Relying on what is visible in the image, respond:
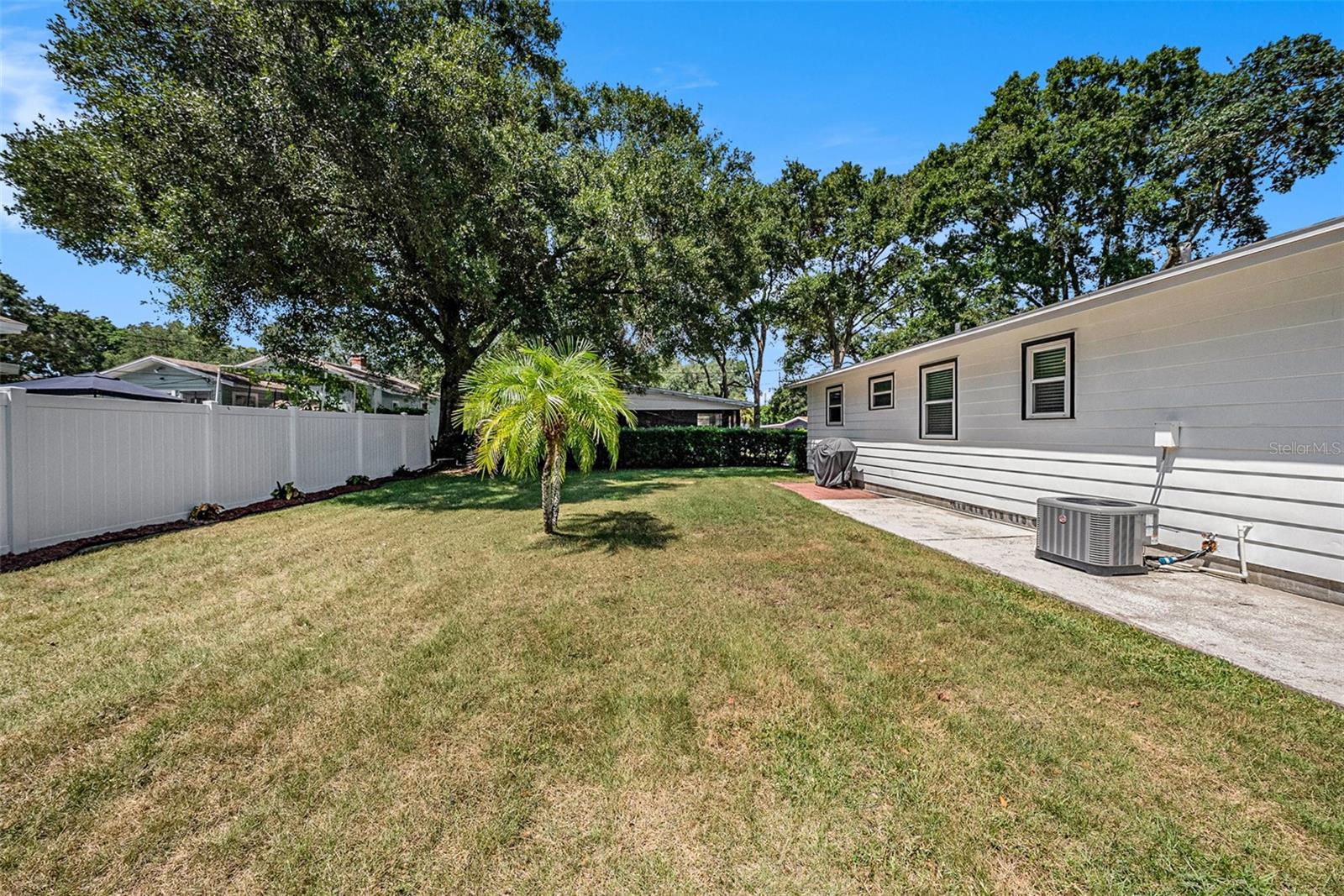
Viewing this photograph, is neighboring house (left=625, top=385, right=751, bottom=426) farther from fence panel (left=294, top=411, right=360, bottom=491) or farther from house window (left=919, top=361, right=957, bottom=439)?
house window (left=919, top=361, right=957, bottom=439)

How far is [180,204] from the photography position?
324 inches

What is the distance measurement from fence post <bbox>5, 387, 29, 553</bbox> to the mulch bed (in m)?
0.18

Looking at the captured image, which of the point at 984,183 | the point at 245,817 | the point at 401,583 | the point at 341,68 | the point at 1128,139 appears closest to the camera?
the point at 245,817

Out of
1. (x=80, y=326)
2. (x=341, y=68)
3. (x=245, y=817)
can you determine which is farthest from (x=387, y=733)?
(x=80, y=326)

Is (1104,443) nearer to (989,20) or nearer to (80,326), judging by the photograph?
(989,20)

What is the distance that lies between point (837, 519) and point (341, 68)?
1107 cm

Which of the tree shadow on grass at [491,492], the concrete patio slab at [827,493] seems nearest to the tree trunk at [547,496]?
the tree shadow on grass at [491,492]

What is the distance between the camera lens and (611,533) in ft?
20.9

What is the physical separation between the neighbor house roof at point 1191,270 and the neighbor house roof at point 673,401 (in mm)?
14579

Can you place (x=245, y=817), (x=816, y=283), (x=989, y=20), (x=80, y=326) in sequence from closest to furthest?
(x=245, y=817) → (x=989, y=20) → (x=816, y=283) → (x=80, y=326)

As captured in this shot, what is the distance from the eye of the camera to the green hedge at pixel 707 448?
51.4 ft

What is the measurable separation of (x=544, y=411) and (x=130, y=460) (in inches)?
202

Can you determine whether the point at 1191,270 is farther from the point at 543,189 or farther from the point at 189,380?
the point at 189,380

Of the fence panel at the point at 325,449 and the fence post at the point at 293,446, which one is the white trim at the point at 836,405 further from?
the fence post at the point at 293,446
